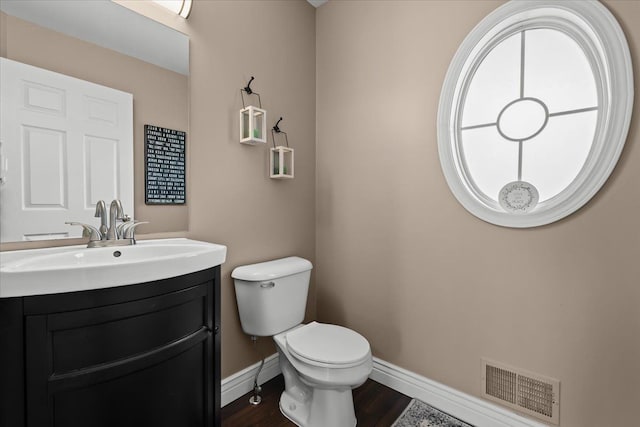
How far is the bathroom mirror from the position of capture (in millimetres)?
1120

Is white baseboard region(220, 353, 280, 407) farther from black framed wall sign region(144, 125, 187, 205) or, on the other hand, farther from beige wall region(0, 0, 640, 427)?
black framed wall sign region(144, 125, 187, 205)

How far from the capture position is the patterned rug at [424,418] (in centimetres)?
157

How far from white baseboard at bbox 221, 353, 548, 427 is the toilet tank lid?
0.60 metres

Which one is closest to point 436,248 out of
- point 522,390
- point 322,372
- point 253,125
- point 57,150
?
point 522,390

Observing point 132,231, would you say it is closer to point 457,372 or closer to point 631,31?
point 457,372

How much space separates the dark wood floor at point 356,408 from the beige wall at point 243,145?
20 cm

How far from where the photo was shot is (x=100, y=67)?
4.18 ft

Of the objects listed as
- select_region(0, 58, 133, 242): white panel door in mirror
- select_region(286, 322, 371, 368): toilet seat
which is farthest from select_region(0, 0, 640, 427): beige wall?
select_region(286, 322, 371, 368): toilet seat

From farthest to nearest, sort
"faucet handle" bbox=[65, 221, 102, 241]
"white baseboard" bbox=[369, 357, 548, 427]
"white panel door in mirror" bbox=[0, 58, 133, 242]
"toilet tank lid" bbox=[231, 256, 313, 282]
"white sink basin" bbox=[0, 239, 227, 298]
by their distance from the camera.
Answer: "toilet tank lid" bbox=[231, 256, 313, 282] < "white baseboard" bbox=[369, 357, 548, 427] < "faucet handle" bbox=[65, 221, 102, 241] < "white panel door in mirror" bbox=[0, 58, 133, 242] < "white sink basin" bbox=[0, 239, 227, 298]

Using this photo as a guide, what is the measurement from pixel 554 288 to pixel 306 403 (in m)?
1.33

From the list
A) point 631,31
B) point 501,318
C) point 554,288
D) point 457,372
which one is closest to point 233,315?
point 457,372

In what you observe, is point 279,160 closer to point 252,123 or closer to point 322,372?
point 252,123

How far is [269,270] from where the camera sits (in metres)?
1.68

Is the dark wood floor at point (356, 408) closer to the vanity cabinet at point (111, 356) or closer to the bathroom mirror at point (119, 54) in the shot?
the vanity cabinet at point (111, 356)
